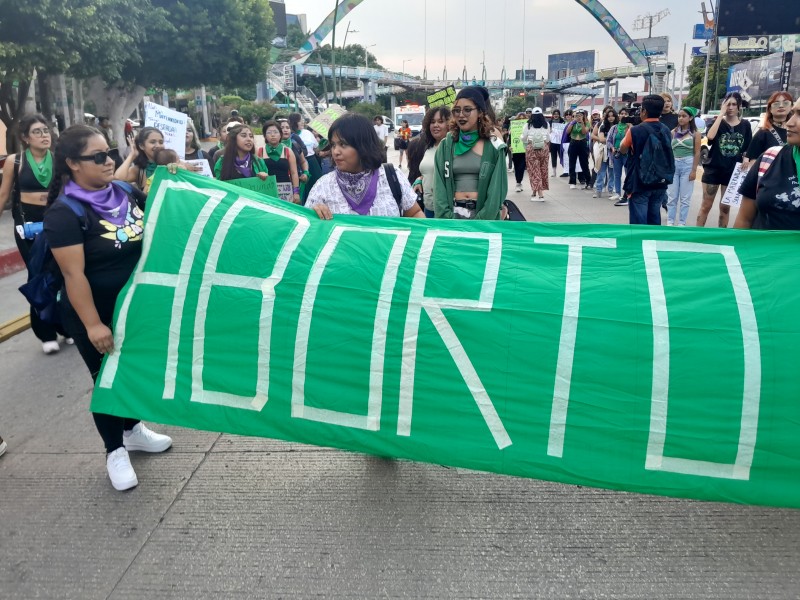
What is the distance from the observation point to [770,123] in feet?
19.4

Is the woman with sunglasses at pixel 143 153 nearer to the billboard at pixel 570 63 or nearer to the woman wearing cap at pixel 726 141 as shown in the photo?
the woman wearing cap at pixel 726 141

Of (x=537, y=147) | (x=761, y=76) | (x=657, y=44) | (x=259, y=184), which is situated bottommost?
(x=259, y=184)

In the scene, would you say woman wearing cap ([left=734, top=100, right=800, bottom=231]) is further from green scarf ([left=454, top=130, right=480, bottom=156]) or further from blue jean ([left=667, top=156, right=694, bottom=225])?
blue jean ([left=667, top=156, right=694, bottom=225])

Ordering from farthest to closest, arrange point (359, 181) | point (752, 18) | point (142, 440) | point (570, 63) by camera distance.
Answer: point (570, 63) → point (752, 18) → point (142, 440) → point (359, 181)

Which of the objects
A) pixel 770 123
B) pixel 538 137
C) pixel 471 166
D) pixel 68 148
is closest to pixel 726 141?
pixel 770 123

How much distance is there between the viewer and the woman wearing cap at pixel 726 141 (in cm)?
744

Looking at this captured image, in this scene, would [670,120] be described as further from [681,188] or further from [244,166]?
[244,166]

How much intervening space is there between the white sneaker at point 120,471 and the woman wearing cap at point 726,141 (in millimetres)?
6951

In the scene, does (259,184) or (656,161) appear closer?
(259,184)

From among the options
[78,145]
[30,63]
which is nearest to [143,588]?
[78,145]

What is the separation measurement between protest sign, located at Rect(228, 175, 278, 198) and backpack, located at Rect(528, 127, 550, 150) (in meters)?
6.80

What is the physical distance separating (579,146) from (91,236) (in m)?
13.1

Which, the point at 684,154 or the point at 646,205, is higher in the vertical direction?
the point at 684,154

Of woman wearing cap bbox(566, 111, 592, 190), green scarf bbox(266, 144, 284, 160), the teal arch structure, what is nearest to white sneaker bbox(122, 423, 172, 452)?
green scarf bbox(266, 144, 284, 160)
